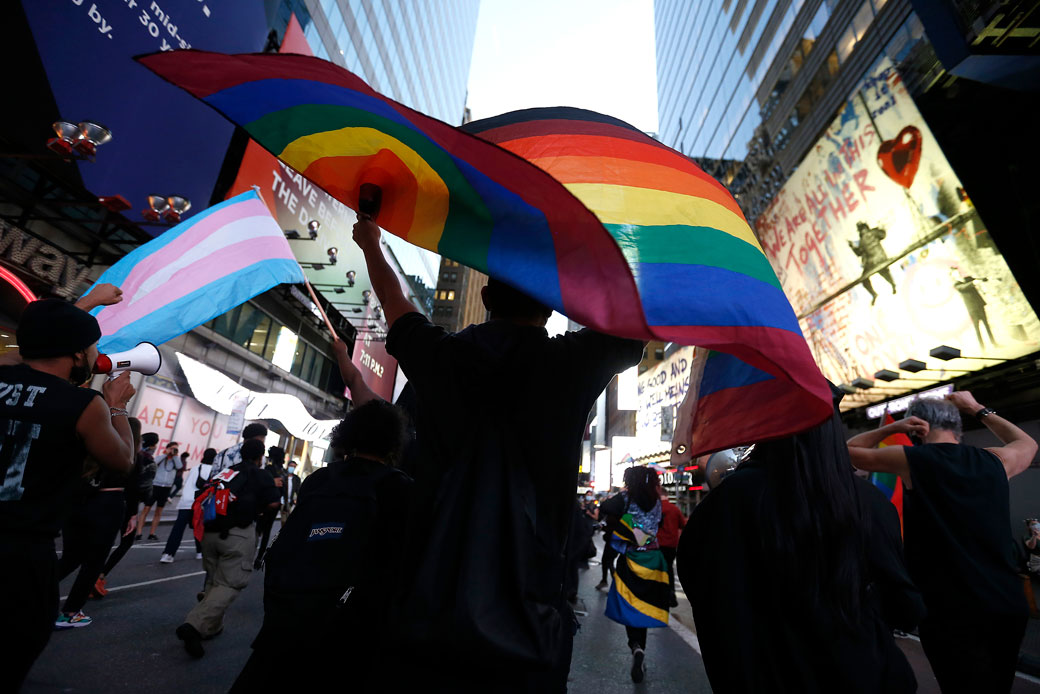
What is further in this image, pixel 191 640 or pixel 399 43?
pixel 399 43

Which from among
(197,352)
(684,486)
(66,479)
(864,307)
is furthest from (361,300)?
(684,486)

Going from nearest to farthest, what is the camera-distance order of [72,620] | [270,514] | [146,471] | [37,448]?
[37,448], [72,620], [146,471], [270,514]

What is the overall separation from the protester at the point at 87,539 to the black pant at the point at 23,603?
115 inches

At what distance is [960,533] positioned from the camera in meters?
2.41

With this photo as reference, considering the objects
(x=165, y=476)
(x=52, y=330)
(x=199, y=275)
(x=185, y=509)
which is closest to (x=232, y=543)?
(x=199, y=275)

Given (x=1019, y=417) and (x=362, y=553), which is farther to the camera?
(x=1019, y=417)

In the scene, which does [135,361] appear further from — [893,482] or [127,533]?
[893,482]

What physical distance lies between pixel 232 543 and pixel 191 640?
81 centimetres

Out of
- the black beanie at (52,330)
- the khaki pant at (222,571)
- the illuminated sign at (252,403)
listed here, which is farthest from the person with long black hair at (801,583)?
the illuminated sign at (252,403)

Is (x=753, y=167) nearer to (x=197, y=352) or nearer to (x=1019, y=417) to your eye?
(x=1019, y=417)

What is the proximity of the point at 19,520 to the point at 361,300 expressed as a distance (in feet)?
63.5

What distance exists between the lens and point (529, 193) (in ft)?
4.06

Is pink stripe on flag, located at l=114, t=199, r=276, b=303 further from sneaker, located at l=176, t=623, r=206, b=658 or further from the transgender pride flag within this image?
sneaker, located at l=176, t=623, r=206, b=658

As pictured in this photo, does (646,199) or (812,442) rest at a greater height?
(646,199)
